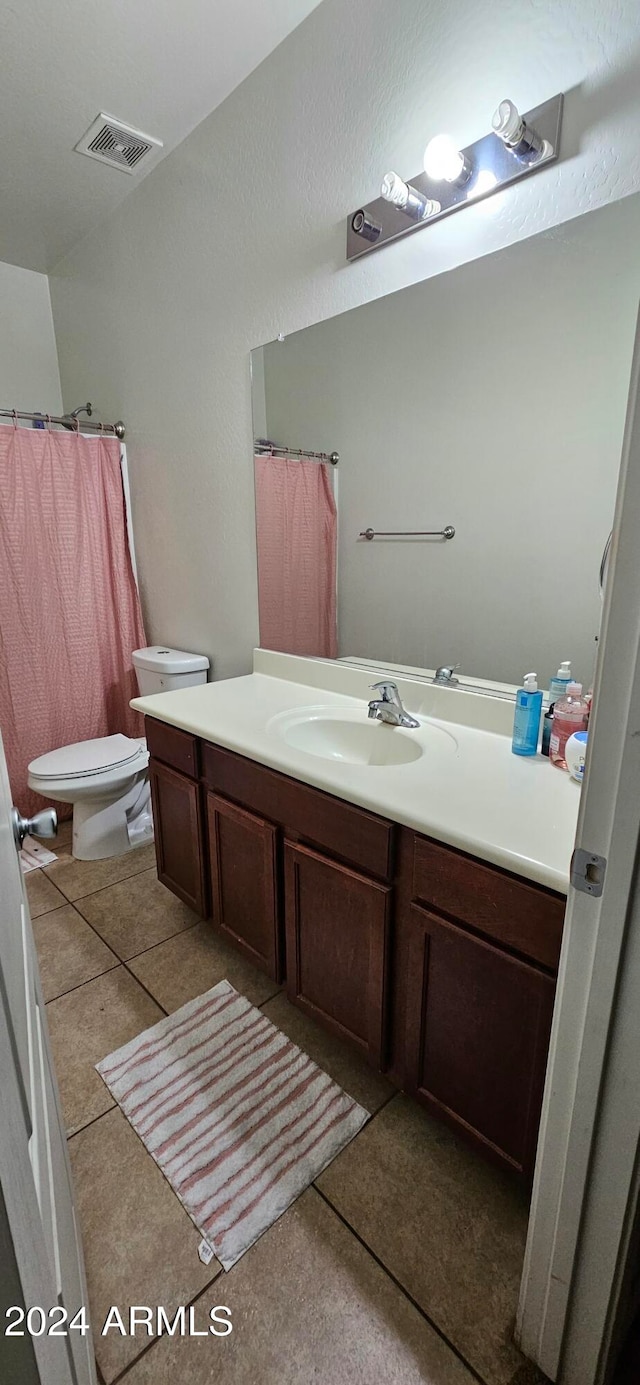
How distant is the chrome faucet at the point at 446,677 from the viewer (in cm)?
149

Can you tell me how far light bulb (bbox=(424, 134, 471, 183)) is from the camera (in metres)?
1.15

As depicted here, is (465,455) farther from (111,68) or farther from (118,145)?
(118,145)

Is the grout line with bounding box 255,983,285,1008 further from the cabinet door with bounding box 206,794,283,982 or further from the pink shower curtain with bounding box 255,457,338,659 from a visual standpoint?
the pink shower curtain with bounding box 255,457,338,659

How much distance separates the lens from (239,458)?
1.97m

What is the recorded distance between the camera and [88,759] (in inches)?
87.5

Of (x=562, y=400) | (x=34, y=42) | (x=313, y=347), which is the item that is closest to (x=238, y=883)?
(x=562, y=400)

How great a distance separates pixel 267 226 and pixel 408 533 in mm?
1061

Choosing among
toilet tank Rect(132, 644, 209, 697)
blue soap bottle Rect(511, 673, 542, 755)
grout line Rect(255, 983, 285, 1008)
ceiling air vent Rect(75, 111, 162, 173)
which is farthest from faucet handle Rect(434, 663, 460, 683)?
ceiling air vent Rect(75, 111, 162, 173)

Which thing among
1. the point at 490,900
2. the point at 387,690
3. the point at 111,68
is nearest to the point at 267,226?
the point at 111,68

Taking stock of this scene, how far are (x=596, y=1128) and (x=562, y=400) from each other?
1.28 metres

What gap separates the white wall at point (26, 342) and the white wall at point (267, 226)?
0.09 meters

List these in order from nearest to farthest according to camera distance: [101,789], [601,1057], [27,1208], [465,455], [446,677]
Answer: [27,1208] → [601,1057] → [465,455] → [446,677] → [101,789]

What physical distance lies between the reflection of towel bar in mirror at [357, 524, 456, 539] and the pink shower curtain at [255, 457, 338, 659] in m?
0.15

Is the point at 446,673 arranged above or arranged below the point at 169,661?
above
